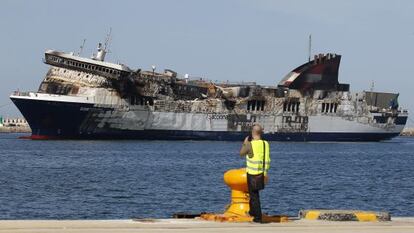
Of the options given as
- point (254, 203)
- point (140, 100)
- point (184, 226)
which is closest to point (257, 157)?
point (254, 203)

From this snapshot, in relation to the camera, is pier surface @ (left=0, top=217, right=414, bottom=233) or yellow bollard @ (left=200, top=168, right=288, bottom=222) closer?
pier surface @ (left=0, top=217, right=414, bottom=233)

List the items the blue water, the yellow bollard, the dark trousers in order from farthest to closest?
the blue water, the yellow bollard, the dark trousers

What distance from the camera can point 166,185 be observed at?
37594 mm

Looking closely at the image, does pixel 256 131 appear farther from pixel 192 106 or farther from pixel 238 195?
pixel 192 106

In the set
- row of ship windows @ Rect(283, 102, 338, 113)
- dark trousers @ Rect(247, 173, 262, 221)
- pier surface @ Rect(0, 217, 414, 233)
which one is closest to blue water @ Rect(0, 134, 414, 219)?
dark trousers @ Rect(247, 173, 262, 221)

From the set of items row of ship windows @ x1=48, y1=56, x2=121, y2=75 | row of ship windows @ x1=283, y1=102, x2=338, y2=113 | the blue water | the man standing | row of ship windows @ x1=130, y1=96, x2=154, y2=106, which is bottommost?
the blue water

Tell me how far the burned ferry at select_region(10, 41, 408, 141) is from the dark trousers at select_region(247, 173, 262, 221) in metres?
68.5

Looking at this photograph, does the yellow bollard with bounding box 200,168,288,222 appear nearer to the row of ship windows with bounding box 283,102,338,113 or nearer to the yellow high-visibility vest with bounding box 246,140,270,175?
the yellow high-visibility vest with bounding box 246,140,270,175

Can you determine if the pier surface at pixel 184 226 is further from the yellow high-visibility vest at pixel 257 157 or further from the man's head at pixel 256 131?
the man's head at pixel 256 131

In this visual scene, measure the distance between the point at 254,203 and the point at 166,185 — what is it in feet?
76.1

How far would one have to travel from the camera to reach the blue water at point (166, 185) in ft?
93.4

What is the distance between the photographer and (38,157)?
193ft

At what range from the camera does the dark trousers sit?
570 inches

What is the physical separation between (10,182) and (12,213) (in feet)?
40.9
